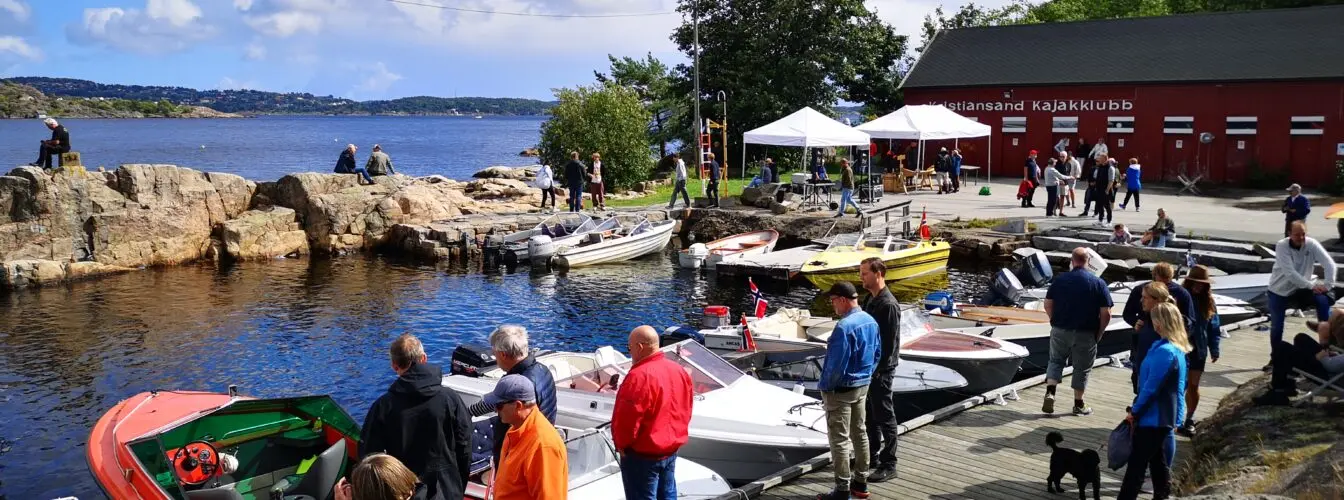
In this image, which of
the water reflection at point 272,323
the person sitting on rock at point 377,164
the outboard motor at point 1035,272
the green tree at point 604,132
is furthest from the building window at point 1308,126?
the person sitting on rock at point 377,164

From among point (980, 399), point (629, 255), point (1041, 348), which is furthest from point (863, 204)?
point (980, 399)

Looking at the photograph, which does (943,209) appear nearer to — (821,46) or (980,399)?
(821,46)

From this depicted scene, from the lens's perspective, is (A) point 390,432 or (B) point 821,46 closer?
(A) point 390,432

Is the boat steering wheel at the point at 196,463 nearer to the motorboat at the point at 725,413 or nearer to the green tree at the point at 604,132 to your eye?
the motorboat at the point at 725,413

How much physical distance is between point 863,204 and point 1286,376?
72.9ft

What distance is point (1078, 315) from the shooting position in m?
9.59

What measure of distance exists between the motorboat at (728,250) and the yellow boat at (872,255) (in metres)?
2.44

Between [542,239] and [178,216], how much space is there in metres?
10.7

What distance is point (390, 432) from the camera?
245 inches

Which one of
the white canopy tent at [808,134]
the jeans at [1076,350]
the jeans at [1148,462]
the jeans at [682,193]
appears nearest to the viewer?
the jeans at [1148,462]

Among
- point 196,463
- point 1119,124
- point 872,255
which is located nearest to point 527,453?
point 196,463

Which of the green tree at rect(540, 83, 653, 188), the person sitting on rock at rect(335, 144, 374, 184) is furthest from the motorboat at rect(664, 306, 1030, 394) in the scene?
the green tree at rect(540, 83, 653, 188)

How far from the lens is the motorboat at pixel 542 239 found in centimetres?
2730

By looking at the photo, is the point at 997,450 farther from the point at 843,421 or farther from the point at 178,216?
the point at 178,216
